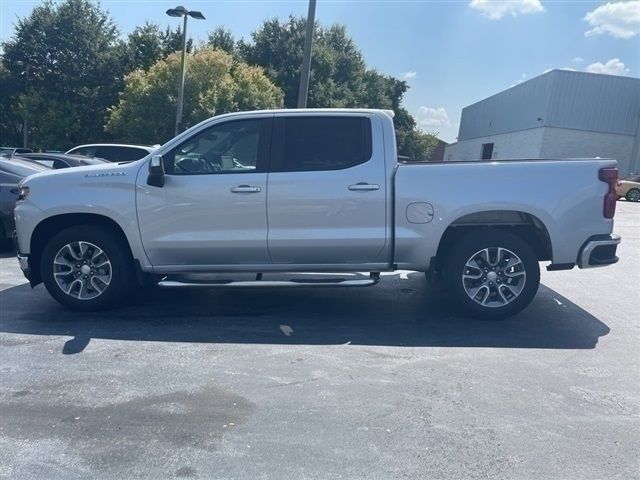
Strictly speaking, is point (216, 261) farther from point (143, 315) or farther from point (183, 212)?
point (143, 315)

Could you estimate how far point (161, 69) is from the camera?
25.9 m

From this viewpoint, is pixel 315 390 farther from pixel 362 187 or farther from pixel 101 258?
pixel 101 258

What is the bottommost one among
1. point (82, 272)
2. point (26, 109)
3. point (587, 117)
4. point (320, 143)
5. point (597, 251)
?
point (82, 272)

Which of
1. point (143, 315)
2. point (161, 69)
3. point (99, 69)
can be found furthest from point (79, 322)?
point (99, 69)

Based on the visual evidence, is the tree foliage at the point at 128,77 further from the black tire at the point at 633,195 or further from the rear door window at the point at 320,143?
the rear door window at the point at 320,143

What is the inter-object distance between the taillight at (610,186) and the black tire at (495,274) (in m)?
0.83

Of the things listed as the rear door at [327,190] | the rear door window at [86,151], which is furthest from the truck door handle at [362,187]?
the rear door window at [86,151]

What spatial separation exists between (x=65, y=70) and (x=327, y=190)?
33.1 m

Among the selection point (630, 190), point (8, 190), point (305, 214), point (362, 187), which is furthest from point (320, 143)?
point (630, 190)

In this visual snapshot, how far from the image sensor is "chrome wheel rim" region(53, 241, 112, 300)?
5.92m

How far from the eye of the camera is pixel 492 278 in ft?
19.2

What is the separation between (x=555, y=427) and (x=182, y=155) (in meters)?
4.20

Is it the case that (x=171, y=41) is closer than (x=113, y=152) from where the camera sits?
No

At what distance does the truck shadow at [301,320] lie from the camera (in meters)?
5.38
